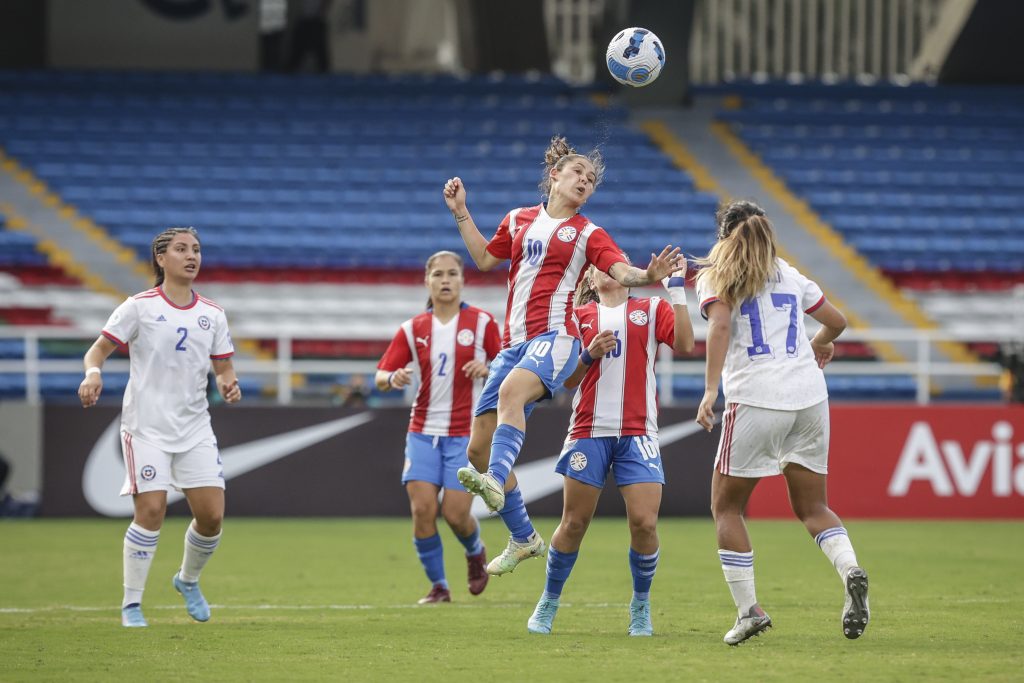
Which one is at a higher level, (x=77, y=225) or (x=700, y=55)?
(x=700, y=55)

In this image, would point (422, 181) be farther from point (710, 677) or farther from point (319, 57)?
point (710, 677)

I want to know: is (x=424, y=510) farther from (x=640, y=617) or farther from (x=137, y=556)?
(x=640, y=617)

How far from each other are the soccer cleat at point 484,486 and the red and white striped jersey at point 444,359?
246 centimetres

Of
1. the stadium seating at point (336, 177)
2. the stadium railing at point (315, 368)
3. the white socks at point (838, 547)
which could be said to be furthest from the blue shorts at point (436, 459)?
the stadium seating at point (336, 177)

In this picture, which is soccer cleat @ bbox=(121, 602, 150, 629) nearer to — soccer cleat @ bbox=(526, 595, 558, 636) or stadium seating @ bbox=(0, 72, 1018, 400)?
soccer cleat @ bbox=(526, 595, 558, 636)

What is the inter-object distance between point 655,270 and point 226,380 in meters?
2.84

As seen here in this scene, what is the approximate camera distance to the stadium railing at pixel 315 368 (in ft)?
49.6

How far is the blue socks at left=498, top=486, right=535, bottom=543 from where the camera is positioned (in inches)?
294

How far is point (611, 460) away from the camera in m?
7.20

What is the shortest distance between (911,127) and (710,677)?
63.8ft

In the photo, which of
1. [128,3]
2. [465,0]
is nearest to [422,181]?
[465,0]

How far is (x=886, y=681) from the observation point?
5551mm

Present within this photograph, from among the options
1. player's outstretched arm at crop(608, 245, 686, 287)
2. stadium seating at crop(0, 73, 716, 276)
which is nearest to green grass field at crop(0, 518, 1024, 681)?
player's outstretched arm at crop(608, 245, 686, 287)

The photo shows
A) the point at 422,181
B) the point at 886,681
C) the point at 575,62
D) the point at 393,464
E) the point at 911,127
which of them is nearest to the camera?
the point at 886,681
